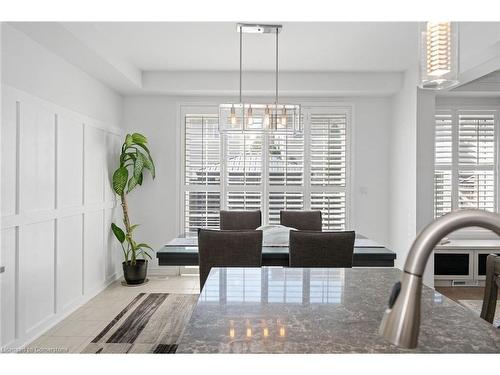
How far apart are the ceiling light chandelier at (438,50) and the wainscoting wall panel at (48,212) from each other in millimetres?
2834

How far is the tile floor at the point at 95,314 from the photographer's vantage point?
3.21m

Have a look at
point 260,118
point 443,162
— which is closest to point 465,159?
point 443,162

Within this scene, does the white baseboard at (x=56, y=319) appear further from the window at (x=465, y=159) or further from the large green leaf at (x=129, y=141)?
the window at (x=465, y=159)

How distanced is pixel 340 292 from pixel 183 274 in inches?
178

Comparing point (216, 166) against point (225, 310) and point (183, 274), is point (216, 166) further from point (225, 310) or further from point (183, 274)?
point (225, 310)

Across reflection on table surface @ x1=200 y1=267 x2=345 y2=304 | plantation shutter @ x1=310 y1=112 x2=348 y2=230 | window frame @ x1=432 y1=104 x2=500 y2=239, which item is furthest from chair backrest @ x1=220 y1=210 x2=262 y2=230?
window frame @ x1=432 y1=104 x2=500 y2=239

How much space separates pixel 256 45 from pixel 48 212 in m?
2.51

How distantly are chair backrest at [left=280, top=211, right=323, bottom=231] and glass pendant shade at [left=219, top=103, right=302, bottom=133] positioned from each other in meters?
1.31

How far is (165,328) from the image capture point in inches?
141

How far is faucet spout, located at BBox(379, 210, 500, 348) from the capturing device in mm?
404

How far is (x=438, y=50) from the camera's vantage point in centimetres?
96

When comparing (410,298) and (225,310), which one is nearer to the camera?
(410,298)

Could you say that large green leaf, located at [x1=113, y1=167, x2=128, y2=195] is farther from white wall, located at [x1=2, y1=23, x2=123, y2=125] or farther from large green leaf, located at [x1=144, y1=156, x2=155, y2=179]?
white wall, located at [x1=2, y1=23, x2=123, y2=125]
